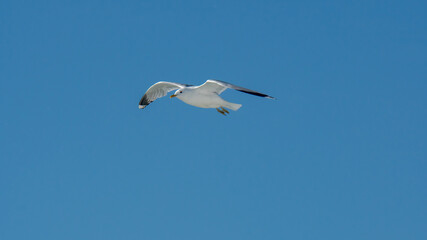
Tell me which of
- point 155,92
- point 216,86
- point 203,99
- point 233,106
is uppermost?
point 155,92

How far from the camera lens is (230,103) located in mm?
15281

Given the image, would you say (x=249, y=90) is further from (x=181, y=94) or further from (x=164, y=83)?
(x=164, y=83)

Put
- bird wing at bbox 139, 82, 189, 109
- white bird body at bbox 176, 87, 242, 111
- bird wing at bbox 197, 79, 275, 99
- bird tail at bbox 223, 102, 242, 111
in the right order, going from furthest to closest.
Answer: bird wing at bbox 139, 82, 189, 109 → white bird body at bbox 176, 87, 242, 111 → bird tail at bbox 223, 102, 242, 111 → bird wing at bbox 197, 79, 275, 99

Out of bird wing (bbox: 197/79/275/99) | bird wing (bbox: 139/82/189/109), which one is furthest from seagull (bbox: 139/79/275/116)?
bird wing (bbox: 139/82/189/109)

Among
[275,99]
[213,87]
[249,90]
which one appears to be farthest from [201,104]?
[275,99]

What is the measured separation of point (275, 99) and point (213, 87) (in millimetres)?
3276

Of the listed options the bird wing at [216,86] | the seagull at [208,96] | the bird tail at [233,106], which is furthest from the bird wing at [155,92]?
the bird tail at [233,106]

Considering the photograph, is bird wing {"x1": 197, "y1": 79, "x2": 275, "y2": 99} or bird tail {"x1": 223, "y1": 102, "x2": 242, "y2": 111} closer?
bird wing {"x1": 197, "y1": 79, "x2": 275, "y2": 99}

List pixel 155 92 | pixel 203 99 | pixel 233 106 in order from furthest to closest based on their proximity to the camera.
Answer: pixel 155 92, pixel 203 99, pixel 233 106

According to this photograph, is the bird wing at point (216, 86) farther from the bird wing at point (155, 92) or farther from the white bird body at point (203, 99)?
the bird wing at point (155, 92)

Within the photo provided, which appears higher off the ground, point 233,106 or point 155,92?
point 155,92

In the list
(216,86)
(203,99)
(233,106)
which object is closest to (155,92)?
(203,99)

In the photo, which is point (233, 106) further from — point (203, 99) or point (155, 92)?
point (155, 92)

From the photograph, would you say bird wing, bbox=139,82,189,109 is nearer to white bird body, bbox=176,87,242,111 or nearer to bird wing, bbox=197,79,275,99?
white bird body, bbox=176,87,242,111
